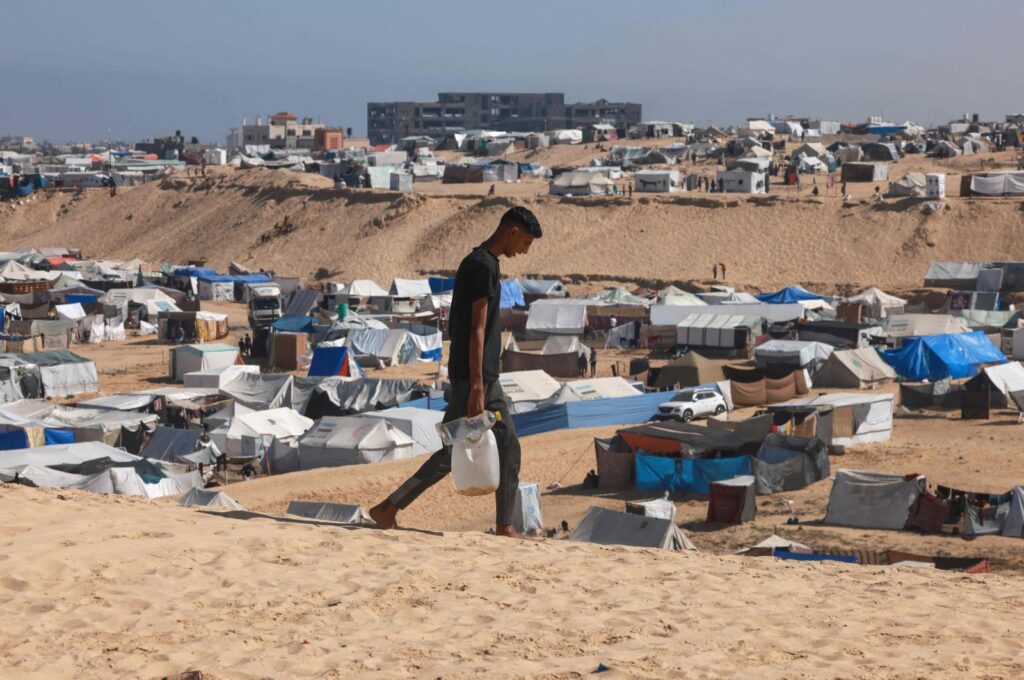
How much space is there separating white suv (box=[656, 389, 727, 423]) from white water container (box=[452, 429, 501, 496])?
1813cm

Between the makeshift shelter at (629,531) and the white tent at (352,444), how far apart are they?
25.4 feet

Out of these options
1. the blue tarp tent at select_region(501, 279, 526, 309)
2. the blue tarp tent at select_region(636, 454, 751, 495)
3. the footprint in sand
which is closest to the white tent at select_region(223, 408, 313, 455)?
the blue tarp tent at select_region(636, 454, 751, 495)

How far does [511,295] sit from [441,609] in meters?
38.0

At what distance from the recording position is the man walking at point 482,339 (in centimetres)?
826

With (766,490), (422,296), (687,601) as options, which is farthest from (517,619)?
(422,296)

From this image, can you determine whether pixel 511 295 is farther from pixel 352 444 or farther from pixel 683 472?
pixel 683 472

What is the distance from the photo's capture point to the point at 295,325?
4038 centimetres

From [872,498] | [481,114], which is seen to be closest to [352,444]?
[872,498]

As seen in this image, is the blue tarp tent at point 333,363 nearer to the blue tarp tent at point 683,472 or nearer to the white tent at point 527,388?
the white tent at point 527,388

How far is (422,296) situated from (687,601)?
39.6m

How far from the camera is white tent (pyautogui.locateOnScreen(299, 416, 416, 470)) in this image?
75.9 ft

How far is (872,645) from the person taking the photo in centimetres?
684

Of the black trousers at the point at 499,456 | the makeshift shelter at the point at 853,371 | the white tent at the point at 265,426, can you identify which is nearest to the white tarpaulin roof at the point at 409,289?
the makeshift shelter at the point at 853,371

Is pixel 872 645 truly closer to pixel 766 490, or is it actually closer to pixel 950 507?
pixel 950 507
